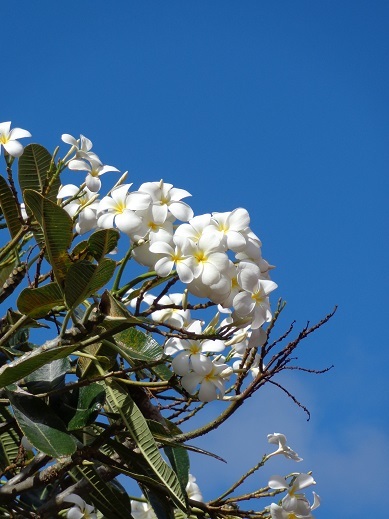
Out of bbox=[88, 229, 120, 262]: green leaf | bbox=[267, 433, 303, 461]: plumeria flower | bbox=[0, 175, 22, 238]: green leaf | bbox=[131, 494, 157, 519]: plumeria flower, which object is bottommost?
bbox=[88, 229, 120, 262]: green leaf

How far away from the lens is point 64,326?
1.70 m

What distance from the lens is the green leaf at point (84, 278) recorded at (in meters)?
1.61

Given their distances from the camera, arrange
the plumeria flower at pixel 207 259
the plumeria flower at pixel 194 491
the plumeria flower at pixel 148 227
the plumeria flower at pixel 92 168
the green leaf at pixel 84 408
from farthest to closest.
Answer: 1. the plumeria flower at pixel 194 491
2. the plumeria flower at pixel 92 168
3. the green leaf at pixel 84 408
4. the plumeria flower at pixel 148 227
5. the plumeria flower at pixel 207 259

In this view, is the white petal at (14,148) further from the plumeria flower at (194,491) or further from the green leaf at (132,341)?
the plumeria flower at (194,491)

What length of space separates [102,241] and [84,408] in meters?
0.45

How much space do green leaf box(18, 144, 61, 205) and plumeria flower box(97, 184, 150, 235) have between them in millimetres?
378

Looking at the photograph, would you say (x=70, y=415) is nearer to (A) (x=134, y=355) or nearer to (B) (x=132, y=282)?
(A) (x=134, y=355)

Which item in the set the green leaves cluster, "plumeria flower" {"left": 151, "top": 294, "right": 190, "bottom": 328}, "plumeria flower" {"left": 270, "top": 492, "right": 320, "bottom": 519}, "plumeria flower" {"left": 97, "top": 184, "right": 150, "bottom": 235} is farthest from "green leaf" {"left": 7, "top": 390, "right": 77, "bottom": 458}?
"plumeria flower" {"left": 270, "top": 492, "right": 320, "bottom": 519}

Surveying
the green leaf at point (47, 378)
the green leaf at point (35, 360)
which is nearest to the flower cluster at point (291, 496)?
the green leaf at point (47, 378)

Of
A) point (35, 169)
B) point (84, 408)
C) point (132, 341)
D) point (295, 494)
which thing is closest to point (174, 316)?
point (132, 341)

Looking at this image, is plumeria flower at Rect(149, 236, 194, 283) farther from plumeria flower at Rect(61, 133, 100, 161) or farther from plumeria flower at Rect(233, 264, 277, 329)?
plumeria flower at Rect(61, 133, 100, 161)

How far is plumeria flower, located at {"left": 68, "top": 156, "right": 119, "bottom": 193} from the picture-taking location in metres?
2.03

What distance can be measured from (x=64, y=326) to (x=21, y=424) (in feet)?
0.74

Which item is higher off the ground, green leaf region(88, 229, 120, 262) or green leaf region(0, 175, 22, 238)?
green leaf region(0, 175, 22, 238)
